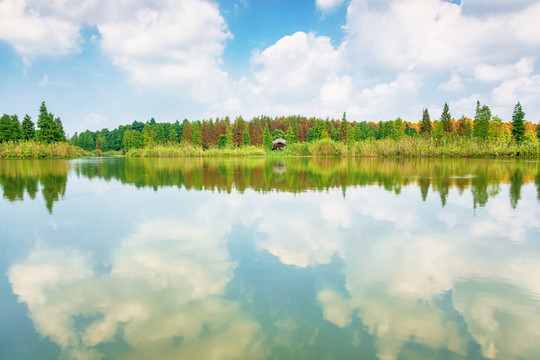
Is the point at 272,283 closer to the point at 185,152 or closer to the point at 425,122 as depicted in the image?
the point at 185,152

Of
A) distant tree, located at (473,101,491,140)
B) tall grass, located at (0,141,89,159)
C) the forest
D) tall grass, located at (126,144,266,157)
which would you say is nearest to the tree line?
the forest

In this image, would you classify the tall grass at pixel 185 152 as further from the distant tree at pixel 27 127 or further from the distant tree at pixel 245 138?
the distant tree at pixel 27 127

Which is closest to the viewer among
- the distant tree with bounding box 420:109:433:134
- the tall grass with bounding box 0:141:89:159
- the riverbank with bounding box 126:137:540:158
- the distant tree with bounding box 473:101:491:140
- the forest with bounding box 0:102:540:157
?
the riverbank with bounding box 126:137:540:158

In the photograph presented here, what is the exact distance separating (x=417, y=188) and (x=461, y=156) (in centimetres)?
2333

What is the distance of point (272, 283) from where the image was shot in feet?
11.2

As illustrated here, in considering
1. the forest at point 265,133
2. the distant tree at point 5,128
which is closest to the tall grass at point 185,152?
the forest at point 265,133

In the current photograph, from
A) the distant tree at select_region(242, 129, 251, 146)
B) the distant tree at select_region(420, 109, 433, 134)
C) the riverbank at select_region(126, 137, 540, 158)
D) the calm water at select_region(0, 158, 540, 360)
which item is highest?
the distant tree at select_region(420, 109, 433, 134)

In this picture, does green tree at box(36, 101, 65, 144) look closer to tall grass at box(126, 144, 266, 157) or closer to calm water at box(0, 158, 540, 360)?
tall grass at box(126, 144, 266, 157)

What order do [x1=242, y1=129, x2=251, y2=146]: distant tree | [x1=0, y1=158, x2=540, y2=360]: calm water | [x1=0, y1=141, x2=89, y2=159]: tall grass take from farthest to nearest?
[x1=242, y1=129, x2=251, y2=146]: distant tree, [x1=0, y1=141, x2=89, y2=159]: tall grass, [x1=0, y1=158, x2=540, y2=360]: calm water

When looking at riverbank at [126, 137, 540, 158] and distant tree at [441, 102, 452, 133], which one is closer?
riverbank at [126, 137, 540, 158]

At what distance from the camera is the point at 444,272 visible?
12.1ft

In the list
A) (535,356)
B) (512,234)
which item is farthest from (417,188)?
(535,356)

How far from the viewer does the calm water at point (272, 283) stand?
2.44 meters

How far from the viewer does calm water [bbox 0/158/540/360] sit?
2.44m
